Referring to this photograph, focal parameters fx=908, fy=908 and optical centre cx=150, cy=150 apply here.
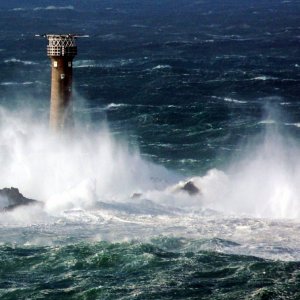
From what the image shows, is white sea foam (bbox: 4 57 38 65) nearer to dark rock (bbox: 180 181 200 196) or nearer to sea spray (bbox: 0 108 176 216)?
sea spray (bbox: 0 108 176 216)

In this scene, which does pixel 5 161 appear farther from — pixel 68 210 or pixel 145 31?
pixel 145 31

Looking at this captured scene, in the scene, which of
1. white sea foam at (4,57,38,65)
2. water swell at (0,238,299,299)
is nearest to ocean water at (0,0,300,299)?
water swell at (0,238,299,299)

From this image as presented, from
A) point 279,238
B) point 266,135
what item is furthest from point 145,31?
point 279,238

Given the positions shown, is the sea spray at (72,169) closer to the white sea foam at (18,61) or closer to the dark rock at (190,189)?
the dark rock at (190,189)

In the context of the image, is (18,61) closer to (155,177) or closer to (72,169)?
Answer: (72,169)

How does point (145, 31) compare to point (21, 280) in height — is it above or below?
above

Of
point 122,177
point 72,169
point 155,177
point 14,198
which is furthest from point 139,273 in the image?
point 155,177

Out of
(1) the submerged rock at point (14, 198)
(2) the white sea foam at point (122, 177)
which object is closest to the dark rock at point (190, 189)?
(2) the white sea foam at point (122, 177)
